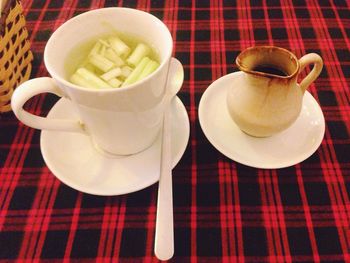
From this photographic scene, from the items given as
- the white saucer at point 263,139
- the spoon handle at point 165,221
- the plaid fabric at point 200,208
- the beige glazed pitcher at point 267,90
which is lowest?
the plaid fabric at point 200,208

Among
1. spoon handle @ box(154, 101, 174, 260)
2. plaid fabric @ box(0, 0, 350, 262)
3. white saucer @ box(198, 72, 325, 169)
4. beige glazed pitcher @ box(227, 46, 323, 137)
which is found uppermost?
beige glazed pitcher @ box(227, 46, 323, 137)

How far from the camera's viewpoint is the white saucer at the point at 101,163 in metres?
0.54

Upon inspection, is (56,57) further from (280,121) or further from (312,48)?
(312,48)

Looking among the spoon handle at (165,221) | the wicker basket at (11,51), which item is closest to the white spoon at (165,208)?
the spoon handle at (165,221)

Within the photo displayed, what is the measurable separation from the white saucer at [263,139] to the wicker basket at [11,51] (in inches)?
14.5

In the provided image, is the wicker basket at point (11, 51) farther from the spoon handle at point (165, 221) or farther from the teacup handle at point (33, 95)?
the spoon handle at point (165, 221)

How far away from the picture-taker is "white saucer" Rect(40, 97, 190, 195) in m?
0.54

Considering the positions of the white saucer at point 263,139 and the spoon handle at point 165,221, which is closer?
the spoon handle at point 165,221

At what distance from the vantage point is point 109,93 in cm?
44

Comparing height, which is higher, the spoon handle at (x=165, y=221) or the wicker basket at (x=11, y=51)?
the wicker basket at (x=11, y=51)

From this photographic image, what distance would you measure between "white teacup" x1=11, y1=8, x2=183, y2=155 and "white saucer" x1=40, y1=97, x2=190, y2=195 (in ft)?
0.07

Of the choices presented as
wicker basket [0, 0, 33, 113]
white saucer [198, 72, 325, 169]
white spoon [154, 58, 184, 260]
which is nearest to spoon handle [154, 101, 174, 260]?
white spoon [154, 58, 184, 260]

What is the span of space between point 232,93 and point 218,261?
0.92 feet

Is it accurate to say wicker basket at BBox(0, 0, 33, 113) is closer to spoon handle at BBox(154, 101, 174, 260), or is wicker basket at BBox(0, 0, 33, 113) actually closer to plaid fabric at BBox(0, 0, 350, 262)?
plaid fabric at BBox(0, 0, 350, 262)
